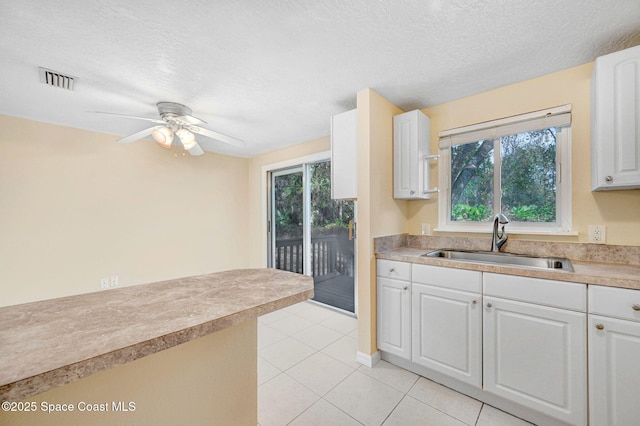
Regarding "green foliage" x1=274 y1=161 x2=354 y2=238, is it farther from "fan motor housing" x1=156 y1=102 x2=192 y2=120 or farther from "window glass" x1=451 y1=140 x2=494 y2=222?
"fan motor housing" x1=156 y1=102 x2=192 y2=120

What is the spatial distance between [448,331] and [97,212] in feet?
12.8

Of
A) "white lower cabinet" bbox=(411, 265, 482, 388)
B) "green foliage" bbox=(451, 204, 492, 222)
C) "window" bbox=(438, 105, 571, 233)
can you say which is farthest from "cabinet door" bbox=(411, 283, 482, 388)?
"green foliage" bbox=(451, 204, 492, 222)

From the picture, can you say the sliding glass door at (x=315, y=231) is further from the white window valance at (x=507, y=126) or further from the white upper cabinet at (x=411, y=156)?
the white window valance at (x=507, y=126)

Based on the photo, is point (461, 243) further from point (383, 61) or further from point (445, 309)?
point (383, 61)

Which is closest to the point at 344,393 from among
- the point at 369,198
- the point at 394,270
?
the point at 394,270

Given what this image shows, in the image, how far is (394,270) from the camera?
2.06 metres

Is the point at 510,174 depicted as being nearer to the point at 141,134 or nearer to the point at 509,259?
the point at 509,259

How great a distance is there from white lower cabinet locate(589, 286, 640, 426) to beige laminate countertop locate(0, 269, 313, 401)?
154 centimetres

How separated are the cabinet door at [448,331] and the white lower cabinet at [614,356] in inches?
20.3

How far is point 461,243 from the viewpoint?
2268 mm

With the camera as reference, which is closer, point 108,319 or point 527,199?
point 108,319

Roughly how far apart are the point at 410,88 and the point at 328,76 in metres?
0.71

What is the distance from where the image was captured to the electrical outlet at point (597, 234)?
1.72 m

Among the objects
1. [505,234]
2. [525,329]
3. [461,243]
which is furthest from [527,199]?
[525,329]
